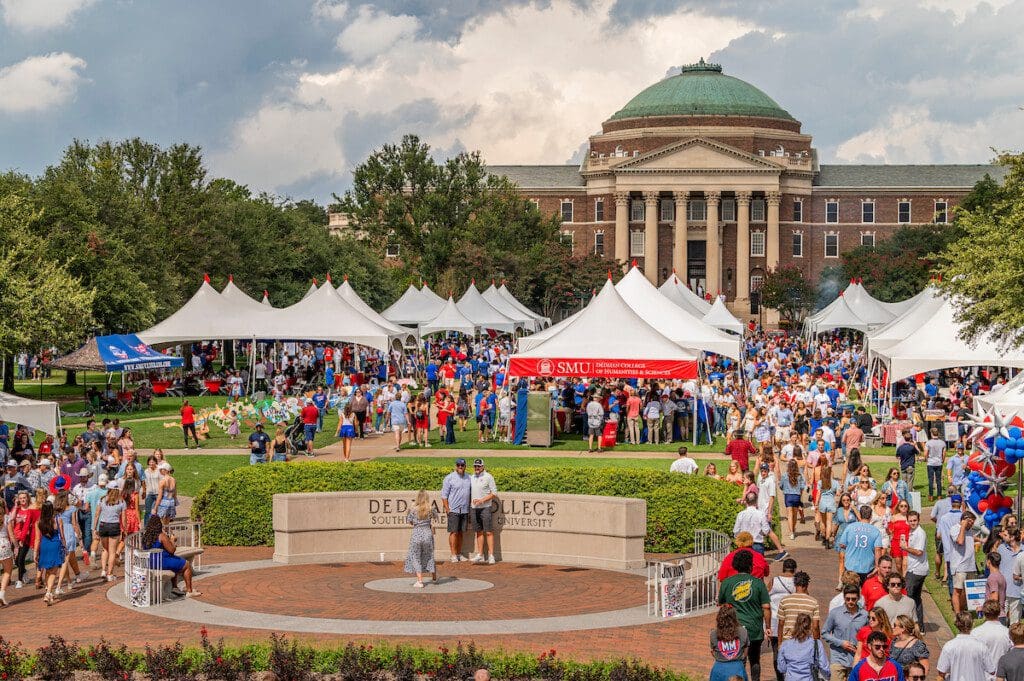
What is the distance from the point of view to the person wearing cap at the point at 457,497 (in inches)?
693

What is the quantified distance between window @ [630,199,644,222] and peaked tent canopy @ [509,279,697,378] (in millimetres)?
86939

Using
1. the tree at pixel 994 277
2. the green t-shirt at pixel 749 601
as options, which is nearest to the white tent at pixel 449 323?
the tree at pixel 994 277

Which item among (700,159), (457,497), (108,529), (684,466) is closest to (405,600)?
(457,497)

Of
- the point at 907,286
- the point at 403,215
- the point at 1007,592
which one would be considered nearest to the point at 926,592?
the point at 1007,592

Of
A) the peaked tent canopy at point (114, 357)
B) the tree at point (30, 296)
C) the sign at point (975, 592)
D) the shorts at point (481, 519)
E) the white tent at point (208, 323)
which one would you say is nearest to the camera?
the sign at point (975, 592)

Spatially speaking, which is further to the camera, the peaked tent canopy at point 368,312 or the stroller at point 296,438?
the peaked tent canopy at point 368,312

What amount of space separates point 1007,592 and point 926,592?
3.57 metres

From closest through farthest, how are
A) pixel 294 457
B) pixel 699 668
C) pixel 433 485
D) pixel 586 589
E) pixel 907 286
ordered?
pixel 699 668 → pixel 586 589 → pixel 433 485 → pixel 294 457 → pixel 907 286

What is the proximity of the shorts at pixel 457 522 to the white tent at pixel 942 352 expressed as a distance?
53.5 ft

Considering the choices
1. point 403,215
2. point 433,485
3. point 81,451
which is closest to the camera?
point 433,485

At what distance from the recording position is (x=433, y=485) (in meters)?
19.5

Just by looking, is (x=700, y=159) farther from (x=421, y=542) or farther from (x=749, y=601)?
(x=749, y=601)

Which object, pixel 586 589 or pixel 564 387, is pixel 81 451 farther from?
pixel 564 387

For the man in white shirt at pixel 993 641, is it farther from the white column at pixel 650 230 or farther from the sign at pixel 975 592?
the white column at pixel 650 230
